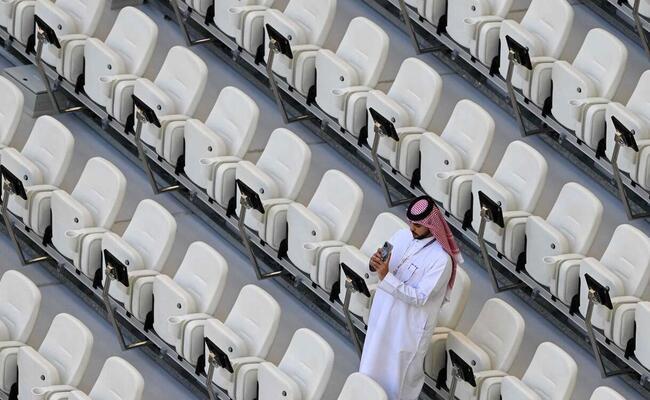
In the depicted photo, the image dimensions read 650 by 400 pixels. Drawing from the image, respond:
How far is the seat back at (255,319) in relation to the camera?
812cm

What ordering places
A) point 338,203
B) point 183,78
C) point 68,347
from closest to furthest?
1. point 68,347
2. point 338,203
3. point 183,78

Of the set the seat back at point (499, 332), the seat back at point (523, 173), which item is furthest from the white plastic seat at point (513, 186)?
the seat back at point (499, 332)

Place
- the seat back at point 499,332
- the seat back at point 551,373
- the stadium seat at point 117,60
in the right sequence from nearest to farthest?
the seat back at point 551,373, the seat back at point 499,332, the stadium seat at point 117,60

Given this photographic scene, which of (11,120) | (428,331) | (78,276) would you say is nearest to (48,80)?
(11,120)

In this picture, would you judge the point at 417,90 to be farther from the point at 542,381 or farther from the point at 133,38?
the point at 542,381

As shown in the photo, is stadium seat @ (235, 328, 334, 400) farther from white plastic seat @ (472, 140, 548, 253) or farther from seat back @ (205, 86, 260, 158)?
seat back @ (205, 86, 260, 158)

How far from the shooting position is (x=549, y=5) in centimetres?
883

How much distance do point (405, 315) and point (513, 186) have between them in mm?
878

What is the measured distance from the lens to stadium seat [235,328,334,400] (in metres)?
7.91

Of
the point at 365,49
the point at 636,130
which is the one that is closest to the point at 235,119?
the point at 365,49

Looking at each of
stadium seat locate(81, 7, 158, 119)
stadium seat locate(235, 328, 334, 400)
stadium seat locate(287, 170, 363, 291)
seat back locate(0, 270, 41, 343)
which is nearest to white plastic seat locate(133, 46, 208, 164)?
stadium seat locate(81, 7, 158, 119)

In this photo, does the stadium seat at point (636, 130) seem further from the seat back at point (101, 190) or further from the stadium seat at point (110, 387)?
the stadium seat at point (110, 387)

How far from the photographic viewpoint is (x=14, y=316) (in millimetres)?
8531

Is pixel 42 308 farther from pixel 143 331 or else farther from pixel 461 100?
pixel 461 100
